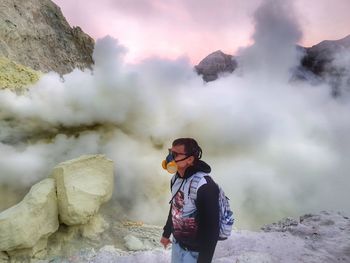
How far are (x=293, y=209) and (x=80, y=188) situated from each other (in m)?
6.21

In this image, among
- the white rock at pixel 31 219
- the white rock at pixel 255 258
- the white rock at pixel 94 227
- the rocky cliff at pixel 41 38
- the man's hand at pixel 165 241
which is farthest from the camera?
the rocky cliff at pixel 41 38

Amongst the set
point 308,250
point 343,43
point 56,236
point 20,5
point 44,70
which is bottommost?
point 56,236

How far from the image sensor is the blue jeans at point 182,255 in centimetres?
229

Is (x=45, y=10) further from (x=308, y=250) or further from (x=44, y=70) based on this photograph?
(x=308, y=250)

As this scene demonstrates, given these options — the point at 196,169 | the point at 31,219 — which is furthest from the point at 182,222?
the point at 31,219

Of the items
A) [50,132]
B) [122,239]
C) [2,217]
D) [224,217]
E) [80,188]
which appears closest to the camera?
[224,217]

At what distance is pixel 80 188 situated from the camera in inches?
238

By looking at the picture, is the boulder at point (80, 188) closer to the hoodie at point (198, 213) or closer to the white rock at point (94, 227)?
the white rock at point (94, 227)

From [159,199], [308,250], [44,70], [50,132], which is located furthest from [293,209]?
[44,70]

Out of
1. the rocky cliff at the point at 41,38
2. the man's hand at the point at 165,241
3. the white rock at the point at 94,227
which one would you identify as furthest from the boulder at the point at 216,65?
the man's hand at the point at 165,241

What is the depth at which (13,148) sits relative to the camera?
283 inches

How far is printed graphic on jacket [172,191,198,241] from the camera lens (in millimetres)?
2238

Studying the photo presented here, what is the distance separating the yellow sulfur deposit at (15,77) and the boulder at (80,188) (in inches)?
128

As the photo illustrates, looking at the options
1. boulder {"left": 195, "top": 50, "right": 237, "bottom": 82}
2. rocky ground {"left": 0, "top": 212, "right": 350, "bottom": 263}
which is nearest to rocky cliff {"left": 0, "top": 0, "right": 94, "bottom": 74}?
rocky ground {"left": 0, "top": 212, "right": 350, "bottom": 263}
